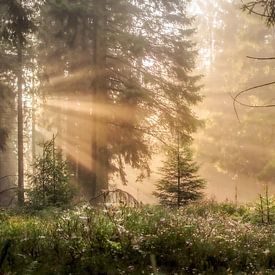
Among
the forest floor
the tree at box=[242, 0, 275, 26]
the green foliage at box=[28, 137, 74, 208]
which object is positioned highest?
the tree at box=[242, 0, 275, 26]

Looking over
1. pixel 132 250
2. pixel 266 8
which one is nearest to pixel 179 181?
pixel 266 8

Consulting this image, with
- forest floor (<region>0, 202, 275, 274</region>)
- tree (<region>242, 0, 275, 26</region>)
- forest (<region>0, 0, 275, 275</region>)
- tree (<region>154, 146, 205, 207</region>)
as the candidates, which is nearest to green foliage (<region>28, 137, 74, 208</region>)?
forest (<region>0, 0, 275, 275</region>)

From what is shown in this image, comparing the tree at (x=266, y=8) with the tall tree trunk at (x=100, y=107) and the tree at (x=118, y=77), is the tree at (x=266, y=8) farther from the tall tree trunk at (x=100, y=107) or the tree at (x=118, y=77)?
the tall tree trunk at (x=100, y=107)

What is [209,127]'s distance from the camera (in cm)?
3900

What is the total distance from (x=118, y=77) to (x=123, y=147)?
323 cm

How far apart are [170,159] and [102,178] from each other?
168 inches

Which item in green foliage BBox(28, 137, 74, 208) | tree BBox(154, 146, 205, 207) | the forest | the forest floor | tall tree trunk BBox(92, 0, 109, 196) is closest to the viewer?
the forest floor

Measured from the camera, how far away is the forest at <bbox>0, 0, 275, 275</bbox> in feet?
18.8

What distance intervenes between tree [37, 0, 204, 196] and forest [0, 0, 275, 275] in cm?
6

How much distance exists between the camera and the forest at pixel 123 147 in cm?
572

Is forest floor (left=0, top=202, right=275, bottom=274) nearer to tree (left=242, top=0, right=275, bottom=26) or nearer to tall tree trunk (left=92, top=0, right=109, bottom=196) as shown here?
tree (left=242, top=0, right=275, bottom=26)

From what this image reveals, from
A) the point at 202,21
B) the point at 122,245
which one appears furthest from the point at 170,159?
the point at 202,21

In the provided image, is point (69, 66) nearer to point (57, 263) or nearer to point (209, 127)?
point (57, 263)

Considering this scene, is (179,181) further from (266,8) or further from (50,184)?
(266,8)
